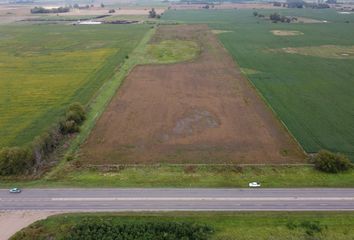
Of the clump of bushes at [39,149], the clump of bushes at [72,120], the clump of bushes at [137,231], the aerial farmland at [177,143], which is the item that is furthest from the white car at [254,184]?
the clump of bushes at [72,120]

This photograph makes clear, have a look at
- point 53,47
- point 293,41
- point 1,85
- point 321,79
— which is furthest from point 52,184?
point 293,41

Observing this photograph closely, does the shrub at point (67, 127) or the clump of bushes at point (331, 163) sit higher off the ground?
the shrub at point (67, 127)

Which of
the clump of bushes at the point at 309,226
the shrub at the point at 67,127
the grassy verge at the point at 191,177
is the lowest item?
the clump of bushes at the point at 309,226

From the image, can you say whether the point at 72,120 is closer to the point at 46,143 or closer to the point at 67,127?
the point at 67,127

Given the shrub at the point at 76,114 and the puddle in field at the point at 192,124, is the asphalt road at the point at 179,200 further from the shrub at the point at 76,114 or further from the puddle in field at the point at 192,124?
the shrub at the point at 76,114

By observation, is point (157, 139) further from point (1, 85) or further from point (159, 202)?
point (1, 85)

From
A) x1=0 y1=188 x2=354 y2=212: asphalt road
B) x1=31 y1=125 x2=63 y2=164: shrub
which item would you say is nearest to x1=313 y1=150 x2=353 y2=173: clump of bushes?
x1=0 y1=188 x2=354 y2=212: asphalt road

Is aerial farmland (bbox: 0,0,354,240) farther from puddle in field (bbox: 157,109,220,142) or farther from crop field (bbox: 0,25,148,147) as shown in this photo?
crop field (bbox: 0,25,148,147)
